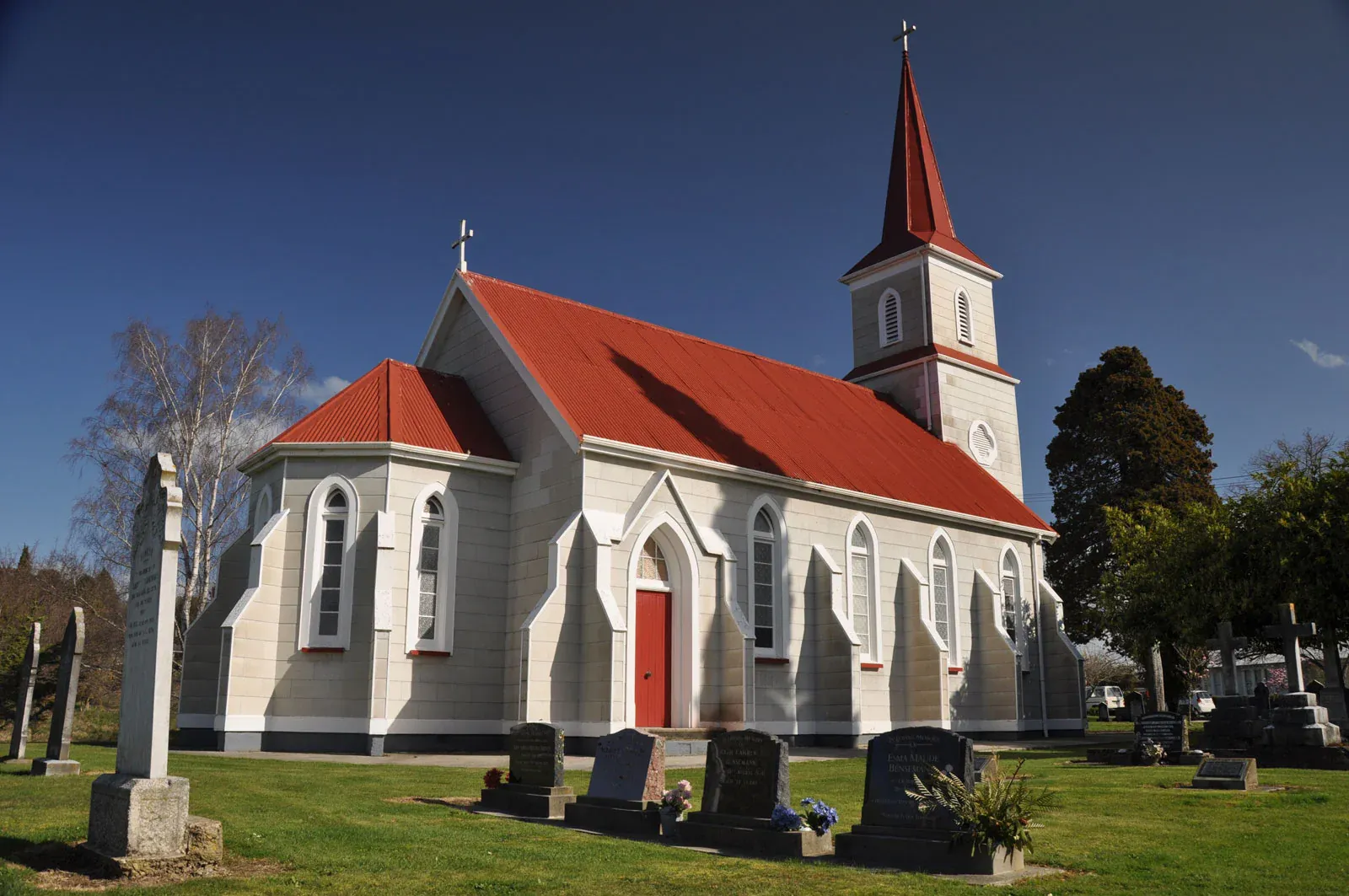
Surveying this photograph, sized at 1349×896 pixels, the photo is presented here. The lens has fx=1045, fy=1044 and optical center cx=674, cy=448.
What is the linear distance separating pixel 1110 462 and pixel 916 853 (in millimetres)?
33270

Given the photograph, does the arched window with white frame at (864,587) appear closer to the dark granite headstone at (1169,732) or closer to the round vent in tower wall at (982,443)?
the dark granite headstone at (1169,732)

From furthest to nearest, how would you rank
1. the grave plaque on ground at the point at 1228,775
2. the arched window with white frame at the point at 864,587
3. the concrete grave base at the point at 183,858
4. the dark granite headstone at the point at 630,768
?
1. the arched window with white frame at the point at 864,587
2. the grave plaque on ground at the point at 1228,775
3. the dark granite headstone at the point at 630,768
4. the concrete grave base at the point at 183,858

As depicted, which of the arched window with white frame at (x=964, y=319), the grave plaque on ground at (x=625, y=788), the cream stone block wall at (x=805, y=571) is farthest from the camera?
the arched window with white frame at (x=964, y=319)

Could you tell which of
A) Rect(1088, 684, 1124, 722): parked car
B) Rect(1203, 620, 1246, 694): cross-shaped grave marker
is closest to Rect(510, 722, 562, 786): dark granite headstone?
Rect(1203, 620, 1246, 694): cross-shaped grave marker

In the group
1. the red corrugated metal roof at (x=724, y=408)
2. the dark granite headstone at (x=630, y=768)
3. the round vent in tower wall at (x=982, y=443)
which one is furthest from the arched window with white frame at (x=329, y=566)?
the round vent in tower wall at (x=982, y=443)

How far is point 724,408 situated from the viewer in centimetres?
2730

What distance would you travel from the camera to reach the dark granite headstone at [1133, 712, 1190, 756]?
19.1 metres

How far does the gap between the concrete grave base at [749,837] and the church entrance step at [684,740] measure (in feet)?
31.9

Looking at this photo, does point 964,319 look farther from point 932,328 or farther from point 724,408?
point 724,408

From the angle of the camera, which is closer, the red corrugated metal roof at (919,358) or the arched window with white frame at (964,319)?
the red corrugated metal roof at (919,358)

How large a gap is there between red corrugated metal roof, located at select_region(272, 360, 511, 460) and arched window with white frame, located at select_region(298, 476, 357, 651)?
1.22 m

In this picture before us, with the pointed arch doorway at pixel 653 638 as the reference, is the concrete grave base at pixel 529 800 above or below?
below

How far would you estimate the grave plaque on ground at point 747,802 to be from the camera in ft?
32.7

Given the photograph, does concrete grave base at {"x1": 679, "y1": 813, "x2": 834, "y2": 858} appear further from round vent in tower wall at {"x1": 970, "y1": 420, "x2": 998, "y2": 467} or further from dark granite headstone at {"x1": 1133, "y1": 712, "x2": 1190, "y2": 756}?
round vent in tower wall at {"x1": 970, "y1": 420, "x2": 998, "y2": 467}
